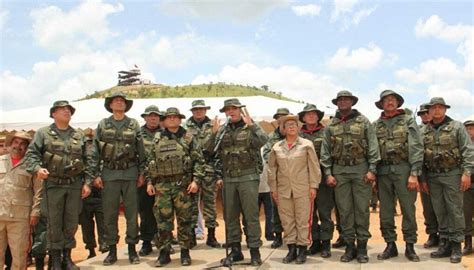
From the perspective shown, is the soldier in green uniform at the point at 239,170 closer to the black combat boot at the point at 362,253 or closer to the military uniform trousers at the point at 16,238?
the black combat boot at the point at 362,253

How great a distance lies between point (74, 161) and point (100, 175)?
468 mm

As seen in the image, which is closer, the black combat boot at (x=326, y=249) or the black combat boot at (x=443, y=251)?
the black combat boot at (x=443, y=251)

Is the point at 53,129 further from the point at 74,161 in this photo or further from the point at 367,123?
the point at 367,123

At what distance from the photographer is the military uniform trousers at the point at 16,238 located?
5.88 metres

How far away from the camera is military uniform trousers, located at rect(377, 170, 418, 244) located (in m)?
6.13

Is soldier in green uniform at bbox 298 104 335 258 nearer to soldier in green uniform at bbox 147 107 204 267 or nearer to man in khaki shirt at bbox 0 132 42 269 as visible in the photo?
soldier in green uniform at bbox 147 107 204 267

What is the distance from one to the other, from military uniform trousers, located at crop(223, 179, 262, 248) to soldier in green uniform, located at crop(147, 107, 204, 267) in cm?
45

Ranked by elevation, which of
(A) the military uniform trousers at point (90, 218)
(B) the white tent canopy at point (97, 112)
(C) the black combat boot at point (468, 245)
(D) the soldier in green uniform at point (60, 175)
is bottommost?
(C) the black combat boot at point (468, 245)

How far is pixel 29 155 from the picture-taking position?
5.80 m

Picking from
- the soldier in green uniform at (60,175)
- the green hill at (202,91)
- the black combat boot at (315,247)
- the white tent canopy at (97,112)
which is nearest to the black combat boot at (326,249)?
the black combat boot at (315,247)

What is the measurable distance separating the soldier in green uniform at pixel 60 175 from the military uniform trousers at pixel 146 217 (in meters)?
1.07

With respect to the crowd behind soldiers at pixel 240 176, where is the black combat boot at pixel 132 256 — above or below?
below

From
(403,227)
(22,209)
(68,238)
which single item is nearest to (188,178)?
(68,238)

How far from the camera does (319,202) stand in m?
6.62
